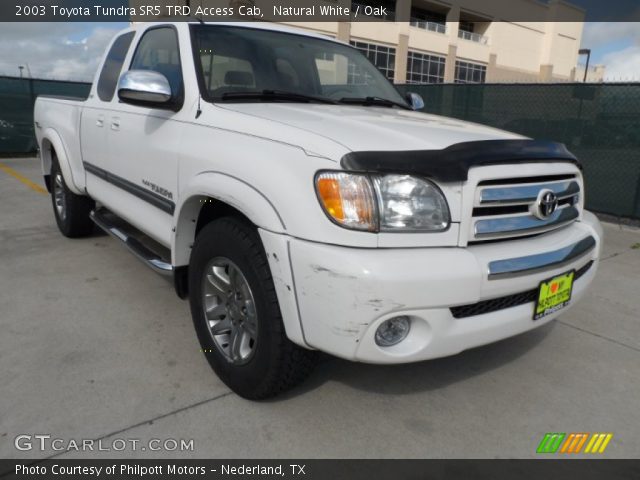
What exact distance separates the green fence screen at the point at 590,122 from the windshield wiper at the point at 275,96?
547 cm

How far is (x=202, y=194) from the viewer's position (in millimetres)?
2379

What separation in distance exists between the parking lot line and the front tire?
6133mm

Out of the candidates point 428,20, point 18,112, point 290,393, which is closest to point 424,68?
point 428,20

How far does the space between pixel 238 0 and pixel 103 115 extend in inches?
870

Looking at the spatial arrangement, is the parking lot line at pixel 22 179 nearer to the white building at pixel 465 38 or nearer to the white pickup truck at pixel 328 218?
the white pickup truck at pixel 328 218

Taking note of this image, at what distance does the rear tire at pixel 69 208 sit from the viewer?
4.82 metres

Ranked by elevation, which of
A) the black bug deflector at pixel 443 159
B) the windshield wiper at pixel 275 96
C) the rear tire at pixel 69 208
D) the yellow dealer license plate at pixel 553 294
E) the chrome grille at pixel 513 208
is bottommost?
the rear tire at pixel 69 208

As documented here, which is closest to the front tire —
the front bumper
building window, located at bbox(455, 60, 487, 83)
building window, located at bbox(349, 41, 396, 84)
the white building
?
the front bumper

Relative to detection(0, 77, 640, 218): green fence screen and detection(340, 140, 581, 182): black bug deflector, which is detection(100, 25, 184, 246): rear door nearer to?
detection(340, 140, 581, 182): black bug deflector

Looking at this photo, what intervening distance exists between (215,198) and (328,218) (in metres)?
0.72

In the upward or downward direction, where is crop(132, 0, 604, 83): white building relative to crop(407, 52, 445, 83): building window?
upward

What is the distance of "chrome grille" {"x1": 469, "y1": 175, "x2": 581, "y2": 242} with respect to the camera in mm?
2039
